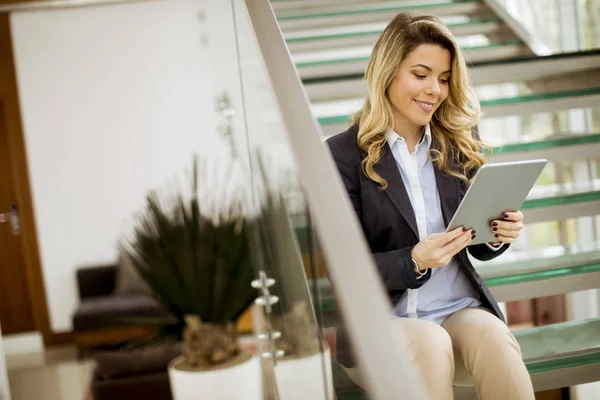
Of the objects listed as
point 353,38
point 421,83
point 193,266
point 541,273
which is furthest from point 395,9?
point 421,83

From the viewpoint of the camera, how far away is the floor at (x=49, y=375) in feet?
15.9

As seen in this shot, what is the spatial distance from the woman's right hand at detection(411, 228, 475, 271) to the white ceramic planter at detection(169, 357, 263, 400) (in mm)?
1782

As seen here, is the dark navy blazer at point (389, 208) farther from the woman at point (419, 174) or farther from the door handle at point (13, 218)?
the door handle at point (13, 218)

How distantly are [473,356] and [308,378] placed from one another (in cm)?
37

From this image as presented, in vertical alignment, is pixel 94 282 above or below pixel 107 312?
above

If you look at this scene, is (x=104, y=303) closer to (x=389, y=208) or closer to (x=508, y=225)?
(x=389, y=208)

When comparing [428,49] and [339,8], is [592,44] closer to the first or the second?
[339,8]

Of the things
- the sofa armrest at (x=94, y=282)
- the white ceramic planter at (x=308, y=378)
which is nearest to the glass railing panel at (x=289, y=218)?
A: the white ceramic planter at (x=308, y=378)

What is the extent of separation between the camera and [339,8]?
12.3 ft

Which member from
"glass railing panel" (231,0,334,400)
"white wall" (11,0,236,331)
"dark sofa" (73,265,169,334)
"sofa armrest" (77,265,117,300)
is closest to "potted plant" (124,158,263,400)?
"glass railing panel" (231,0,334,400)

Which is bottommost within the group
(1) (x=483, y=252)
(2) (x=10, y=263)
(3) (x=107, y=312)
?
(3) (x=107, y=312)

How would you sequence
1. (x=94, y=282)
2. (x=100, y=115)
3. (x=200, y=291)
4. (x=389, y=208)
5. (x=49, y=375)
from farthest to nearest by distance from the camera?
1. (x=100, y=115)
2. (x=94, y=282)
3. (x=49, y=375)
4. (x=200, y=291)
5. (x=389, y=208)

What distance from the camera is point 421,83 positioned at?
1.73 metres

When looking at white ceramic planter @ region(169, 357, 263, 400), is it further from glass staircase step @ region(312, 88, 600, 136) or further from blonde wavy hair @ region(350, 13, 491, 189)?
blonde wavy hair @ region(350, 13, 491, 189)
